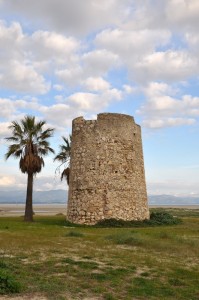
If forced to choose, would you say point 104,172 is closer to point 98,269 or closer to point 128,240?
point 128,240

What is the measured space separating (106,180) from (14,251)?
47.3 ft

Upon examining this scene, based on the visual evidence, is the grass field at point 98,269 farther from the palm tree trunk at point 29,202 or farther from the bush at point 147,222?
the palm tree trunk at point 29,202

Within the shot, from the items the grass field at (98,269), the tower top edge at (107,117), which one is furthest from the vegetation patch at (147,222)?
the grass field at (98,269)

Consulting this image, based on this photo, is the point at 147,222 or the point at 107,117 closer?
the point at 107,117

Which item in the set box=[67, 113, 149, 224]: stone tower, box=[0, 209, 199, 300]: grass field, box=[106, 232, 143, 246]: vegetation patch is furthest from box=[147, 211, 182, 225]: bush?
box=[0, 209, 199, 300]: grass field

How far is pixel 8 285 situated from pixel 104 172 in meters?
18.9

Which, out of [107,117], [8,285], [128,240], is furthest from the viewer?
[107,117]

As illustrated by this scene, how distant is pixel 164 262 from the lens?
13.4m

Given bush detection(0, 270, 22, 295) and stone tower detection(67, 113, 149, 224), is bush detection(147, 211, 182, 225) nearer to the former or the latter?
stone tower detection(67, 113, 149, 224)

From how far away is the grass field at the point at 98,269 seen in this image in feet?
31.4

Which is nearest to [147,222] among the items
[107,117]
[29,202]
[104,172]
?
[104,172]

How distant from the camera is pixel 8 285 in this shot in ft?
30.6

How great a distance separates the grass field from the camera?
9.58m

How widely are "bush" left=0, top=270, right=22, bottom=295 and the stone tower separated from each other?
59.3 feet
